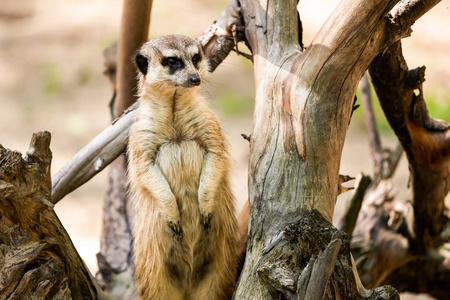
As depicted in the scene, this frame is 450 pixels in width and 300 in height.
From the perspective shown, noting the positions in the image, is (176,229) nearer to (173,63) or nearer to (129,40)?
(173,63)

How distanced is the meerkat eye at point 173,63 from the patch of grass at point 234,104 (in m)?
4.29

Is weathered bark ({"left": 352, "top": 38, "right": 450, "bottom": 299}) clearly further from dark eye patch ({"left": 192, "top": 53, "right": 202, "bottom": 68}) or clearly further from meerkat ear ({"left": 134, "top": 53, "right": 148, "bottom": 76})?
meerkat ear ({"left": 134, "top": 53, "right": 148, "bottom": 76})

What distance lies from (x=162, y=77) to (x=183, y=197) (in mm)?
601

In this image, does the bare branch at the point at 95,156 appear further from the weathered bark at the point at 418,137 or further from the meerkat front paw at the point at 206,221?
the weathered bark at the point at 418,137

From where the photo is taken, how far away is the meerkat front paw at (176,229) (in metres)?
2.39

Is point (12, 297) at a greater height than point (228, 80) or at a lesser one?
lesser

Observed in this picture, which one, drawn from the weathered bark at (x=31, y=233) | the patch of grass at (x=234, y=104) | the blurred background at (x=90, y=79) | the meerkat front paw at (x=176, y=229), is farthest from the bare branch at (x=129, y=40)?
the patch of grass at (x=234, y=104)

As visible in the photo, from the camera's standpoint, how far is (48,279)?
6.36 feet

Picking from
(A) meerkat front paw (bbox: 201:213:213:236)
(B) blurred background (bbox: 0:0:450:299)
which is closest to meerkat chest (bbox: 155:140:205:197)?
(A) meerkat front paw (bbox: 201:213:213:236)

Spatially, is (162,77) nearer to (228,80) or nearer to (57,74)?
(228,80)

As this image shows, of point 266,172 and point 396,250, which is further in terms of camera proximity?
point 396,250

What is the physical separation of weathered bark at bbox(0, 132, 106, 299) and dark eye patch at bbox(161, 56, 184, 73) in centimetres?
81

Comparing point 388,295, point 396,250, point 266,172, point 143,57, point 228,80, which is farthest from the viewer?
point 228,80

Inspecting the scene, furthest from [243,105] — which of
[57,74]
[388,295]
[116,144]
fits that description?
[388,295]
